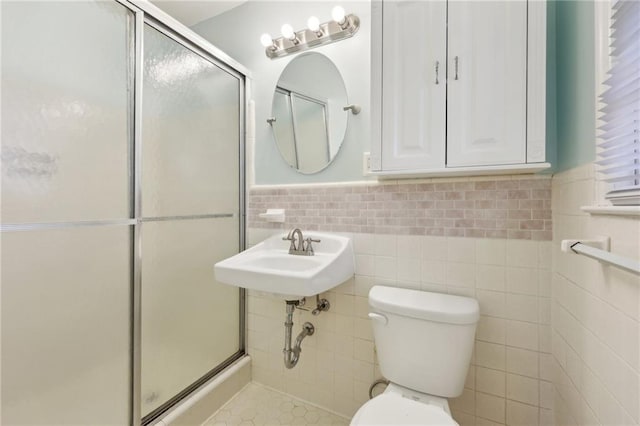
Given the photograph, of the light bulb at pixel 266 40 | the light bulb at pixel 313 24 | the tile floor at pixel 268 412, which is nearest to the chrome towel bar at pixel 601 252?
the tile floor at pixel 268 412

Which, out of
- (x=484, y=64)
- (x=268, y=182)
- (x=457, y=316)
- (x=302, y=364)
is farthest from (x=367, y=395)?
(x=484, y=64)

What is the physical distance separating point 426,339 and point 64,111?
1540 mm

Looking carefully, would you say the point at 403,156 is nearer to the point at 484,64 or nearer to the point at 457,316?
the point at 484,64

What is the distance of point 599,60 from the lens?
2.39 ft

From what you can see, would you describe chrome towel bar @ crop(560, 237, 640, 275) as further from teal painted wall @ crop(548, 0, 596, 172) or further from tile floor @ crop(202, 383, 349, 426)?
tile floor @ crop(202, 383, 349, 426)

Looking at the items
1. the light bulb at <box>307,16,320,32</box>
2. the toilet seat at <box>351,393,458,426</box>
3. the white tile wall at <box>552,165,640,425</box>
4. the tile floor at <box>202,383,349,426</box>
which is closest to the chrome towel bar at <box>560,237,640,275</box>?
the white tile wall at <box>552,165,640,425</box>

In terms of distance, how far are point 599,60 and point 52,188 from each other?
5.50 feet

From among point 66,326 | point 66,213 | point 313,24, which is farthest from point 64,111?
point 313,24

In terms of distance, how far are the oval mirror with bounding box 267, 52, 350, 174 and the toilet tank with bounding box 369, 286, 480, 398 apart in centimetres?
83

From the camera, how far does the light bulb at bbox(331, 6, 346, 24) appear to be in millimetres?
1386

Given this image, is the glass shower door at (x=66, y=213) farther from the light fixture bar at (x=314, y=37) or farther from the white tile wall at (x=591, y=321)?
the white tile wall at (x=591, y=321)

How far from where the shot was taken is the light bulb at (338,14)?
1386 mm

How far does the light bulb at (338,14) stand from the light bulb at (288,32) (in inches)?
9.9

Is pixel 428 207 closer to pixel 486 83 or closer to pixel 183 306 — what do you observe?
pixel 486 83
